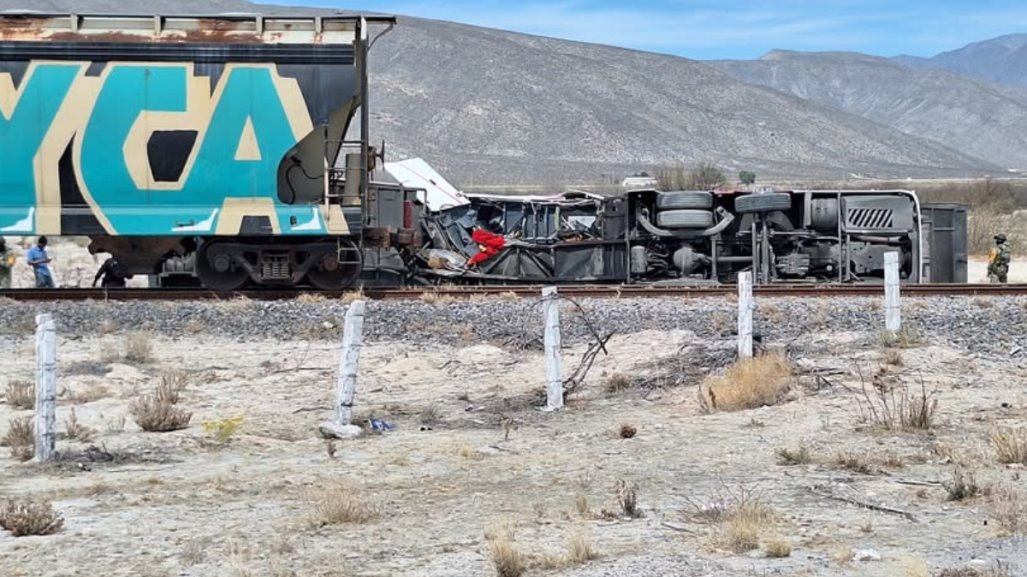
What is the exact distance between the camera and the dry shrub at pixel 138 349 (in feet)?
44.2

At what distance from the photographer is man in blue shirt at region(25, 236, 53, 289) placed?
2194cm

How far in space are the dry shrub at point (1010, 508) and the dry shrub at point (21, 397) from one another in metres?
7.95

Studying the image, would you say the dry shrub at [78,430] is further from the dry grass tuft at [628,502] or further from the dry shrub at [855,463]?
the dry shrub at [855,463]

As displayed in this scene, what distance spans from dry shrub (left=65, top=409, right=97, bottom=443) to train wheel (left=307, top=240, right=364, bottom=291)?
8528 millimetres

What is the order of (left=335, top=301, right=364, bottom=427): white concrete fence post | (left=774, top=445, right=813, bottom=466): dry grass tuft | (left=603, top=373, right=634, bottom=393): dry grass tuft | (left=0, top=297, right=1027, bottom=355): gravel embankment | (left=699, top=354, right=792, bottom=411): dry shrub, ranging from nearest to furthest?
(left=774, top=445, right=813, bottom=466): dry grass tuft, (left=335, top=301, right=364, bottom=427): white concrete fence post, (left=699, top=354, right=792, bottom=411): dry shrub, (left=603, top=373, right=634, bottom=393): dry grass tuft, (left=0, top=297, right=1027, bottom=355): gravel embankment

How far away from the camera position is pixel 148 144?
18.4 metres

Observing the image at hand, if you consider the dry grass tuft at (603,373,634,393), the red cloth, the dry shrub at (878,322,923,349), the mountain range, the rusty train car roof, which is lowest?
the dry grass tuft at (603,373,634,393)

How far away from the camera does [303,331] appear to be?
49.3ft

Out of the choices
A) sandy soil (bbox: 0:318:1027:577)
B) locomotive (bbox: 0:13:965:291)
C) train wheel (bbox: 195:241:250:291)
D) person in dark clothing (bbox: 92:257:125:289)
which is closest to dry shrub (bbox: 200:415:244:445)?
sandy soil (bbox: 0:318:1027:577)

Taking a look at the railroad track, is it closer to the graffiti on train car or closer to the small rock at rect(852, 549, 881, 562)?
the graffiti on train car

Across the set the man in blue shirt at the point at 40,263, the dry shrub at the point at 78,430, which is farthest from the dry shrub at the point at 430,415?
the man in blue shirt at the point at 40,263

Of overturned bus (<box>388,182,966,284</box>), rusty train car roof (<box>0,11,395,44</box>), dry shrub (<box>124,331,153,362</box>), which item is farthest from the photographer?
overturned bus (<box>388,182,966,284</box>)

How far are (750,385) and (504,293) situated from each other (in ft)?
27.1

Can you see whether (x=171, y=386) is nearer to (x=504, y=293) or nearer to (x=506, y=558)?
(x=506, y=558)
